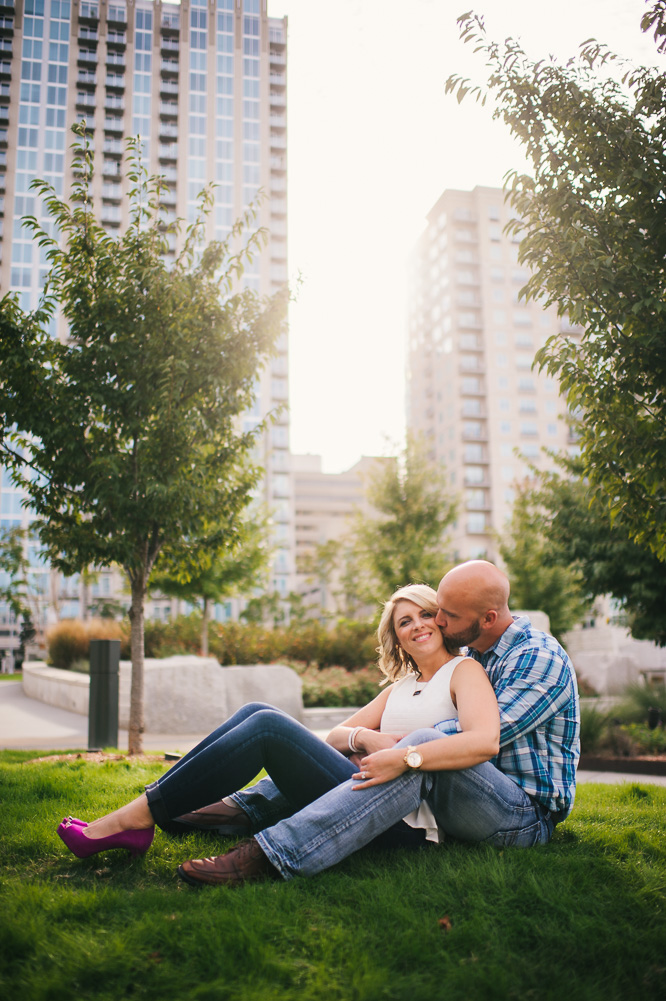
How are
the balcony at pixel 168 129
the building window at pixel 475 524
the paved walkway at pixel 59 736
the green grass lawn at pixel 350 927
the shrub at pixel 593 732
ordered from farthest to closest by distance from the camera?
the building window at pixel 475 524 < the balcony at pixel 168 129 < the shrub at pixel 593 732 < the paved walkway at pixel 59 736 < the green grass lawn at pixel 350 927

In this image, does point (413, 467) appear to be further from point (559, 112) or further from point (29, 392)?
point (559, 112)

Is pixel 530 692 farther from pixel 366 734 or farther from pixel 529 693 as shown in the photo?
pixel 366 734

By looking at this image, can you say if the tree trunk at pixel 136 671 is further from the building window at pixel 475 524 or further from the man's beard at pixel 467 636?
the building window at pixel 475 524

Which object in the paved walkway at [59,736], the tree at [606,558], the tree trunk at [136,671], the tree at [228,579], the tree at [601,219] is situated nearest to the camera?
the tree at [601,219]

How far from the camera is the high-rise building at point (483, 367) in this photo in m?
69.3

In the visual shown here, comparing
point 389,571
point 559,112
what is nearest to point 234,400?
point 559,112

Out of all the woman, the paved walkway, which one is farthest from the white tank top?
the paved walkway

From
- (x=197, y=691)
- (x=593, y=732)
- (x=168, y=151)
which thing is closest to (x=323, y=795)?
(x=593, y=732)

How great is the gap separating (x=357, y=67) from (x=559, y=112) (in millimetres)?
4945

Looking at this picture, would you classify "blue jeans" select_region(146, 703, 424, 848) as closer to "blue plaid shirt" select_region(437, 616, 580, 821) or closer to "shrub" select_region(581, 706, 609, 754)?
"blue plaid shirt" select_region(437, 616, 580, 821)

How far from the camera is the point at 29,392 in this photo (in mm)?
7012

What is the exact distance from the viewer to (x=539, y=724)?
2979 millimetres

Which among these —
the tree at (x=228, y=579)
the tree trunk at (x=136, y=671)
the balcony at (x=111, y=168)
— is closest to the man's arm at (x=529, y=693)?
the tree trunk at (x=136, y=671)

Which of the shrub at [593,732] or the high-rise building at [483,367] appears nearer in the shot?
the shrub at [593,732]
